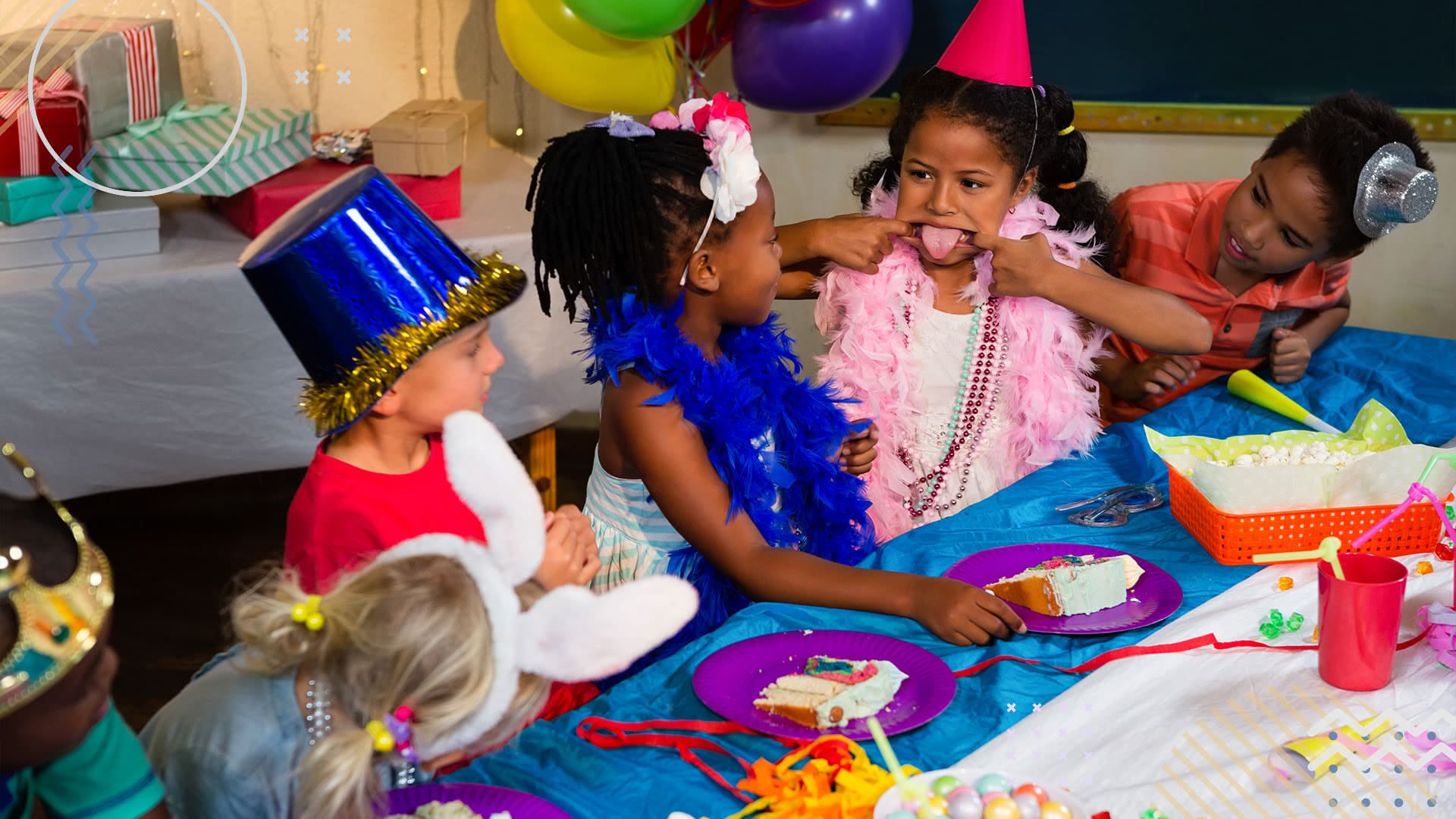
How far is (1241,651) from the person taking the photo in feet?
4.12

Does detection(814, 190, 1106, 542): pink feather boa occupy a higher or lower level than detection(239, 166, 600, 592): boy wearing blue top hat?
lower

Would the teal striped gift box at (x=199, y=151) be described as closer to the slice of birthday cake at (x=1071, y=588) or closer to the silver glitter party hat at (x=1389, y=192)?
the slice of birthday cake at (x=1071, y=588)

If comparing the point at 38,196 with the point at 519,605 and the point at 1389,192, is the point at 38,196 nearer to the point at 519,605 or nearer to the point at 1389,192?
the point at 519,605

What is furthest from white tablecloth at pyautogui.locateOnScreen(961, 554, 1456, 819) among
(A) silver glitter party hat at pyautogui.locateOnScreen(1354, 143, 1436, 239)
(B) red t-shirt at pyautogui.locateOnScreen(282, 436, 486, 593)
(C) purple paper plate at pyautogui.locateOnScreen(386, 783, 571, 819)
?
(A) silver glitter party hat at pyautogui.locateOnScreen(1354, 143, 1436, 239)

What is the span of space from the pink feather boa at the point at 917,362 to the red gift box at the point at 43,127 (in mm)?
1452

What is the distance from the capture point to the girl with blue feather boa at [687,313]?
1.47m

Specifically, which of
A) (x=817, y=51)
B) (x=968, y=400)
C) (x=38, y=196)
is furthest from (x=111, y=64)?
(x=968, y=400)

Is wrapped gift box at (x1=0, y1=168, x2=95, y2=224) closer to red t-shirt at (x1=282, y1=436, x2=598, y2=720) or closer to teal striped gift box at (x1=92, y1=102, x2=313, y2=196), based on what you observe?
teal striped gift box at (x1=92, y1=102, x2=313, y2=196)

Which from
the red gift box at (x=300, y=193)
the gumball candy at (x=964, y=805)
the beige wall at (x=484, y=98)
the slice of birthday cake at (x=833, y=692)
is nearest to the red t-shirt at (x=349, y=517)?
the slice of birthday cake at (x=833, y=692)

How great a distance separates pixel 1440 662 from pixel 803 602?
2.07 ft

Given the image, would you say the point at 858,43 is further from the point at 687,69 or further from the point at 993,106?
the point at 993,106

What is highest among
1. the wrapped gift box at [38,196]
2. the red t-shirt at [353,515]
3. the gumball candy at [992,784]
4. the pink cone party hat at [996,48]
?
the pink cone party hat at [996,48]

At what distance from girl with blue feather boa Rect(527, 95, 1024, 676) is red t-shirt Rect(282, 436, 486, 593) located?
30cm

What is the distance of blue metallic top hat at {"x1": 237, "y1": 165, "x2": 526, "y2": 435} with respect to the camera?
3.74 feet
